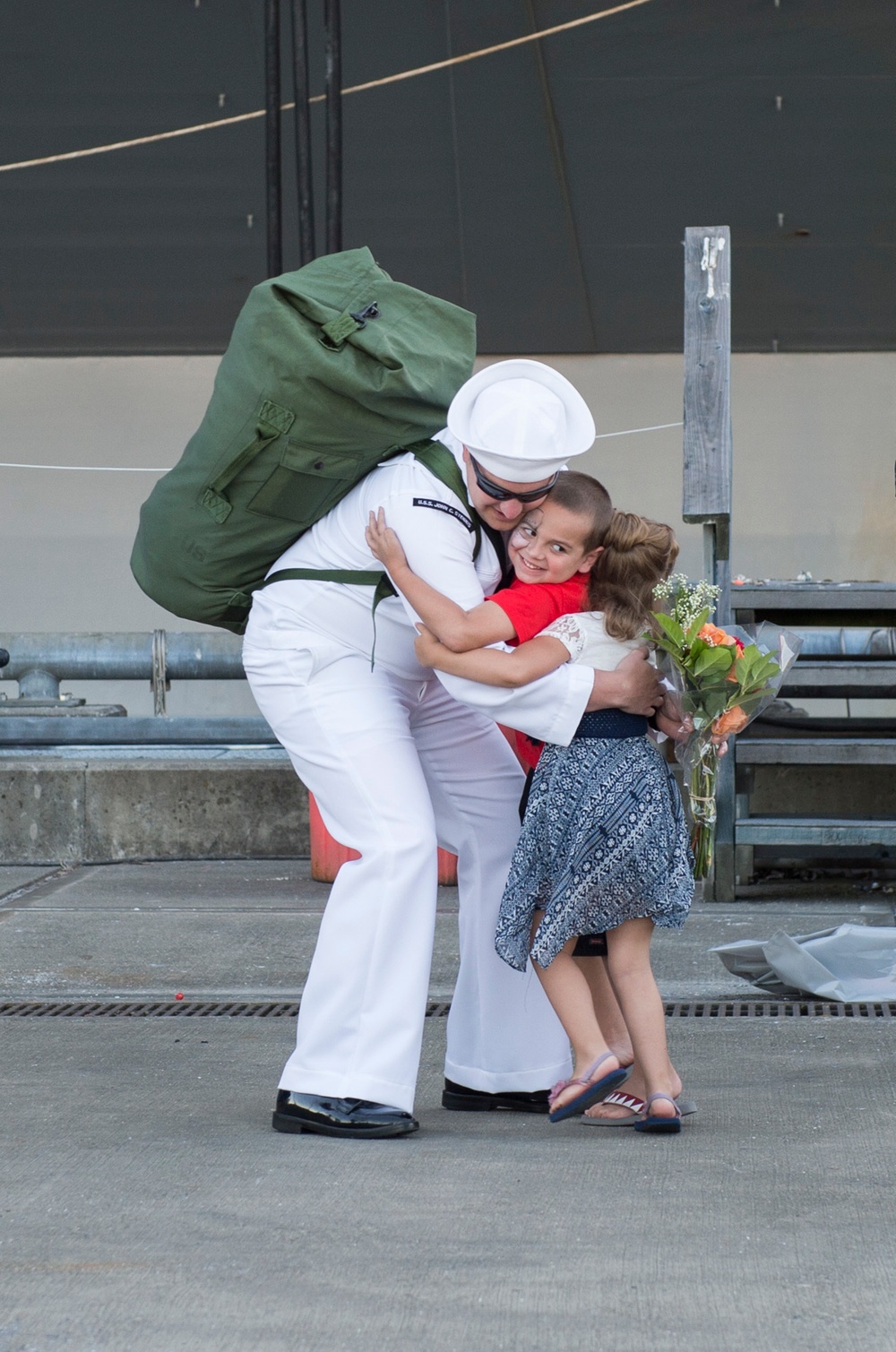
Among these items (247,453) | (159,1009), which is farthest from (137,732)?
(247,453)

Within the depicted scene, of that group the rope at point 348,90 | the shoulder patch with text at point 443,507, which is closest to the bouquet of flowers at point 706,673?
the shoulder patch with text at point 443,507

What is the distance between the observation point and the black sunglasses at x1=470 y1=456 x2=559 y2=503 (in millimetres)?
2508

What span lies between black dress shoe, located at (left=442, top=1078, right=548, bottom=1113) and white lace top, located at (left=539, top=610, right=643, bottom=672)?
82 centimetres

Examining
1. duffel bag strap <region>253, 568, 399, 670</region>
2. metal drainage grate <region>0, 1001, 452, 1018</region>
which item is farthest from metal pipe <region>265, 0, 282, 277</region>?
duffel bag strap <region>253, 568, 399, 670</region>

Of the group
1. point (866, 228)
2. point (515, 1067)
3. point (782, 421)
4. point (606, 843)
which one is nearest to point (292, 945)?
point (515, 1067)

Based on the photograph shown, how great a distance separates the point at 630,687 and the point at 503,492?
400mm

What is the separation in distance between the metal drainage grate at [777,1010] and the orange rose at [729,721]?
1.13 m

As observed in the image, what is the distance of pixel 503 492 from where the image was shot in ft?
8.23

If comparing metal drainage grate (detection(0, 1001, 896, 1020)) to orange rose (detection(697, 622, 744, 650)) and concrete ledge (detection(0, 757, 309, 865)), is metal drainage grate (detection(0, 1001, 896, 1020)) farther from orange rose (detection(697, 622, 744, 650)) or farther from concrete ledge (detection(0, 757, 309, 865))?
concrete ledge (detection(0, 757, 309, 865))

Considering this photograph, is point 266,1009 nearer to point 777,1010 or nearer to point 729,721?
point 777,1010

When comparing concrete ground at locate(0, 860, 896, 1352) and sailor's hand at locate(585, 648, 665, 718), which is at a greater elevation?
sailor's hand at locate(585, 648, 665, 718)

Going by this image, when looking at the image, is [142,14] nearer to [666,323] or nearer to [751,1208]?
[666,323]

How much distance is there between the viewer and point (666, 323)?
9.90 m

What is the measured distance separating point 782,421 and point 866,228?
2.05 m
